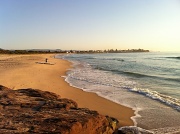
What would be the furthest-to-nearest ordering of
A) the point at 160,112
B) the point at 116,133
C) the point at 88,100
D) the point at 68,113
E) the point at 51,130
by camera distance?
the point at 88,100, the point at 160,112, the point at 116,133, the point at 68,113, the point at 51,130

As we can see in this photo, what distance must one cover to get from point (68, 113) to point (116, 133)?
4.64 ft

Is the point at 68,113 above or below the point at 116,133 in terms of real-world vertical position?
above

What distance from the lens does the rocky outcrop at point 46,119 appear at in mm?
3820

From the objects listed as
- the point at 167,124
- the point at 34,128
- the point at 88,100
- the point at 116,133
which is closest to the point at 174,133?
the point at 167,124

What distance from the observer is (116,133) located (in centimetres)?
514

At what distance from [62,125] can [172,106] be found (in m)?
6.14

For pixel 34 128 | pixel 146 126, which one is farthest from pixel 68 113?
pixel 146 126

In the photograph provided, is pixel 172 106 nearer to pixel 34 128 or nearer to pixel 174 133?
pixel 174 133

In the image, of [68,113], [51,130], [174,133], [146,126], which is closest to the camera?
[51,130]

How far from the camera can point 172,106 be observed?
28.2 ft

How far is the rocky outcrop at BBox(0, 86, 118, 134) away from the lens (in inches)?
150

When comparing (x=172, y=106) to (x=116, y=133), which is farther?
(x=172, y=106)

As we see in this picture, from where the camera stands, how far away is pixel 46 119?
4156 mm

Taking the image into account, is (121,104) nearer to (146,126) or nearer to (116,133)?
(146,126)
